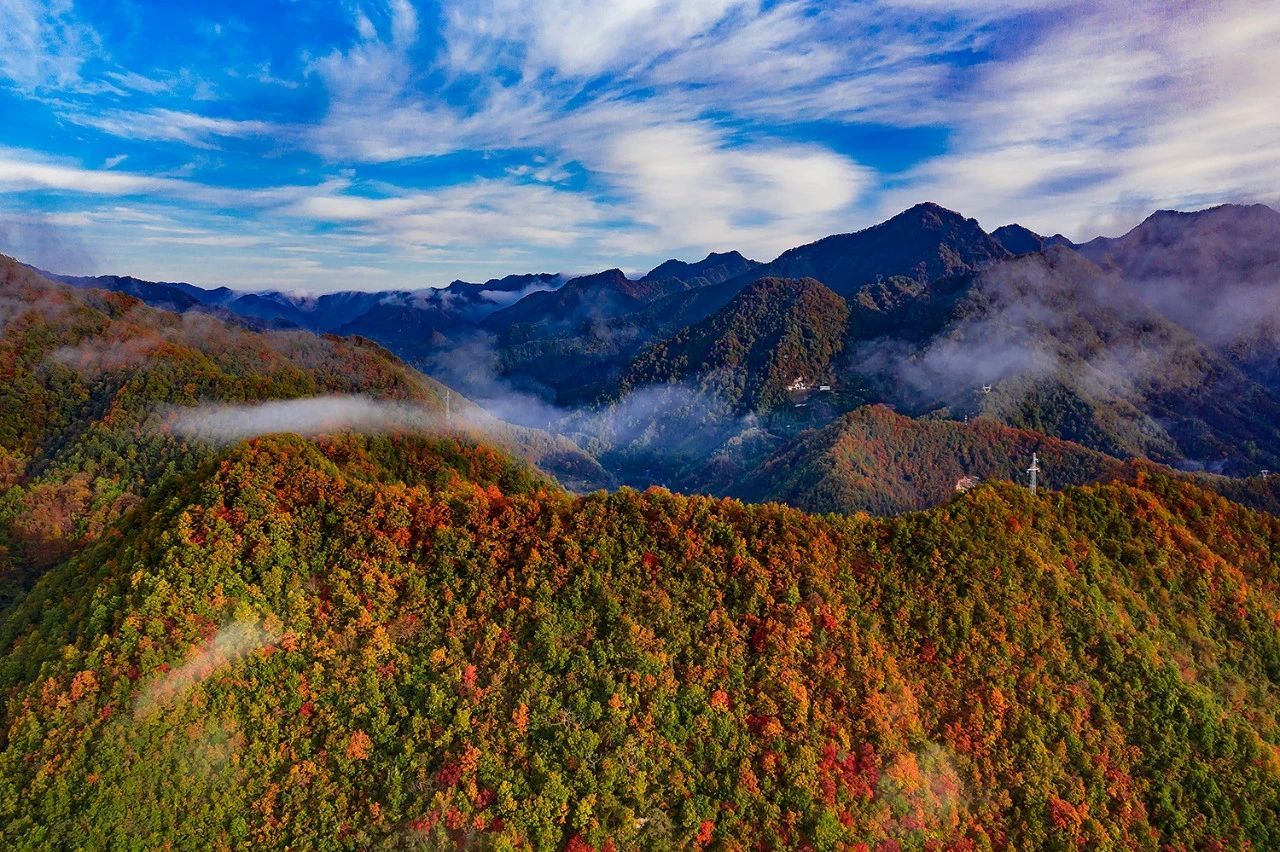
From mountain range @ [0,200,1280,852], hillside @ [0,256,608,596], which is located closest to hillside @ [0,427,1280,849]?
mountain range @ [0,200,1280,852]

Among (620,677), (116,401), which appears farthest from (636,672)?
(116,401)

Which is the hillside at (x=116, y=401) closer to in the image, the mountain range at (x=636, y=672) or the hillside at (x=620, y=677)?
the mountain range at (x=636, y=672)

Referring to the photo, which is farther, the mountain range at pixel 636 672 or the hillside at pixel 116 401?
the hillside at pixel 116 401

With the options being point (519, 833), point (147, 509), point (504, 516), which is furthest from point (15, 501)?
point (519, 833)

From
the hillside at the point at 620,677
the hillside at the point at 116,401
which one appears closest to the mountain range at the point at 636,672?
the hillside at the point at 620,677

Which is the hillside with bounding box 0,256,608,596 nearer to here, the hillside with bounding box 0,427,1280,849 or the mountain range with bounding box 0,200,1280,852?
the mountain range with bounding box 0,200,1280,852

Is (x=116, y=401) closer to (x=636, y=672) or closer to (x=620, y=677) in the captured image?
(x=620, y=677)

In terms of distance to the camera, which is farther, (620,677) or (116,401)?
(116,401)

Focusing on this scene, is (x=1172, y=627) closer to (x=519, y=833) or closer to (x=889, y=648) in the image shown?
(x=889, y=648)
